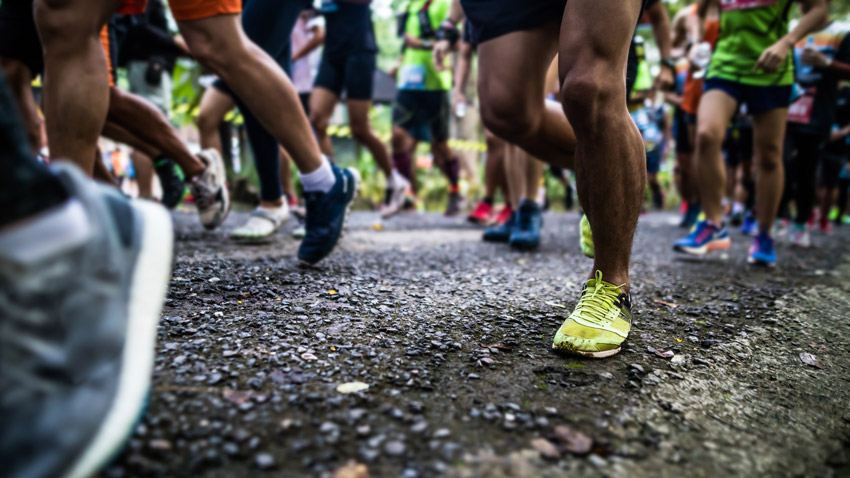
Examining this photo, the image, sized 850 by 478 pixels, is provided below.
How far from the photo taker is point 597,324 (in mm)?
1349

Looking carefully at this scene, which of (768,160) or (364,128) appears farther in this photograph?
(364,128)

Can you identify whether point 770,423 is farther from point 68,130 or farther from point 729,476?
point 68,130

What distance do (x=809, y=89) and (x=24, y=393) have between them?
17.6 ft

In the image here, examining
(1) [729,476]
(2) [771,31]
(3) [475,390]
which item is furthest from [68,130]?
(2) [771,31]

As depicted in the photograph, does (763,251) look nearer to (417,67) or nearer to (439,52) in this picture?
(439,52)

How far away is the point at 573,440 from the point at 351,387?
45 centimetres

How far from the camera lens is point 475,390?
42.9 inches

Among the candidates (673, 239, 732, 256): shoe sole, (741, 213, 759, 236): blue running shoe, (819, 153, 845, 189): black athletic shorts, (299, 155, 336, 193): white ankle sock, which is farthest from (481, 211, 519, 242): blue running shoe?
(819, 153, 845, 189): black athletic shorts

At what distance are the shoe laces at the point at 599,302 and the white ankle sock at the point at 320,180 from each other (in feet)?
3.73

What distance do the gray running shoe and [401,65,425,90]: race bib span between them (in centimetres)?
521

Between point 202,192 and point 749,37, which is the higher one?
point 749,37

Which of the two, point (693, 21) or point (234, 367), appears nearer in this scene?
point (234, 367)

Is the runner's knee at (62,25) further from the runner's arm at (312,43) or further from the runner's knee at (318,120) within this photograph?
the runner's arm at (312,43)

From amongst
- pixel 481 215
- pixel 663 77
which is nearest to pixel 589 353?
pixel 663 77
